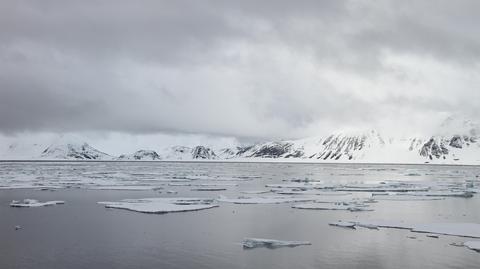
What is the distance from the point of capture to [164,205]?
3078 centimetres

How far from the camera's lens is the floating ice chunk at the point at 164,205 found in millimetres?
28734

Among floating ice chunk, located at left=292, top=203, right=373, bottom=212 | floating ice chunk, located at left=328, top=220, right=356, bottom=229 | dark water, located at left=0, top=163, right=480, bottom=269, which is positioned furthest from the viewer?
floating ice chunk, located at left=292, top=203, right=373, bottom=212

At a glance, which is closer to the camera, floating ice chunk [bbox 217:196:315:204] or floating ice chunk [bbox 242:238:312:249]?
floating ice chunk [bbox 242:238:312:249]

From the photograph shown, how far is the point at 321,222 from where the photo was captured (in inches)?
977

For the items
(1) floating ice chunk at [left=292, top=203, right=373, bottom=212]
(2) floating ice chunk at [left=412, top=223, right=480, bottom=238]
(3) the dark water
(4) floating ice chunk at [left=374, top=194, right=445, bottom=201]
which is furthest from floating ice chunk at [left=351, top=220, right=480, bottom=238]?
(4) floating ice chunk at [left=374, top=194, right=445, bottom=201]

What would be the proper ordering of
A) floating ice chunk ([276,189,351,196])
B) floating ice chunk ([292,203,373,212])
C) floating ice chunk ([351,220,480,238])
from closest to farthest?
floating ice chunk ([351,220,480,238]) → floating ice chunk ([292,203,373,212]) → floating ice chunk ([276,189,351,196])

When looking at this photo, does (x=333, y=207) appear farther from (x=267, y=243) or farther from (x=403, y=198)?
(x=267, y=243)

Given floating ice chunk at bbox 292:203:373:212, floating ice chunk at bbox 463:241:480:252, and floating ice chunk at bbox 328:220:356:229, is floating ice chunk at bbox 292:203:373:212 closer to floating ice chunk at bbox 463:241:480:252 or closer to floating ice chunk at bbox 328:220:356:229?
floating ice chunk at bbox 328:220:356:229

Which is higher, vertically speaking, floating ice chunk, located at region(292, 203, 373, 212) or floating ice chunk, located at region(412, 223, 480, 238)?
floating ice chunk, located at region(292, 203, 373, 212)

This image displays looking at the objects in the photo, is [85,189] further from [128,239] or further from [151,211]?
[128,239]

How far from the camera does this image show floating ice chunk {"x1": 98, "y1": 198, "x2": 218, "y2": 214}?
28734 millimetres

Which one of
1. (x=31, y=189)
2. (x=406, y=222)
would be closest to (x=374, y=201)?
(x=406, y=222)

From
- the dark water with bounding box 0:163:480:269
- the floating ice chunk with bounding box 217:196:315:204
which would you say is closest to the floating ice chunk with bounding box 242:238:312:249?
the dark water with bounding box 0:163:480:269

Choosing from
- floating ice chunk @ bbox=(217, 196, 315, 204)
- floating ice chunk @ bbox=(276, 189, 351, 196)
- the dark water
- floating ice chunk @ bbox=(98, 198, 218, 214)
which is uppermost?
floating ice chunk @ bbox=(276, 189, 351, 196)
